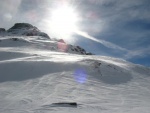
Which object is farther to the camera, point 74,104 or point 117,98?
point 117,98

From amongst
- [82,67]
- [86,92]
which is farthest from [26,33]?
[86,92]

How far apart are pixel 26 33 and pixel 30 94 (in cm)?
6738

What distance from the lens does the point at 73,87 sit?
16422mm

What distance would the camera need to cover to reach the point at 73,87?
647 inches

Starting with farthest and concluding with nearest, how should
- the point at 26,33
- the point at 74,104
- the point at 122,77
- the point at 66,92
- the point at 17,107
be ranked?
1. the point at 26,33
2. the point at 122,77
3. the point at 66,92
4. the point at 74,104
5. the point at 17,107

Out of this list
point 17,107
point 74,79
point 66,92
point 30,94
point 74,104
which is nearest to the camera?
point 17,107

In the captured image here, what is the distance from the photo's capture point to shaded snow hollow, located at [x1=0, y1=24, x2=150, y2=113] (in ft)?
40.5

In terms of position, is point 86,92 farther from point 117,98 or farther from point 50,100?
point 50,100

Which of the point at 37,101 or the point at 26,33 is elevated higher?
the point at 26,33

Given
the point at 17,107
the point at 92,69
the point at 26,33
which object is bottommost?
the point at 17,107

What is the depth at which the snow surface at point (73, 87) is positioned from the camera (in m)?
12.3

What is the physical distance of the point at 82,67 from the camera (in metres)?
21.9

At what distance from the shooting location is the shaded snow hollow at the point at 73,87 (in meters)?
12.3

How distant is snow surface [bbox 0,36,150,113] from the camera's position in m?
12.3
